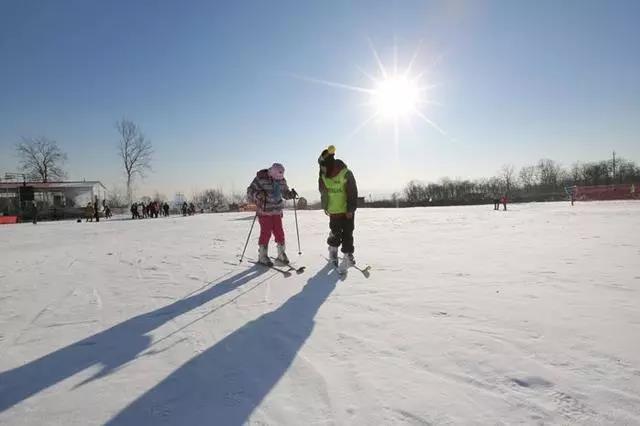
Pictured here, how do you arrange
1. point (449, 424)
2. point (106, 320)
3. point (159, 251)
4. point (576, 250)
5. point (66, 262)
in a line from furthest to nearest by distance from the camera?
point (159, 251), point (66, 262), point (576, 250), point (106, 320), point (449, 424)

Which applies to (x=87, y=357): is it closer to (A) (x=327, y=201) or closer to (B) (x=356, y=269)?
(B) (x=356, y=269)

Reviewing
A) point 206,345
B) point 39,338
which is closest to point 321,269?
point 206,345

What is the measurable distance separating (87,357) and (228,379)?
3.66 ft

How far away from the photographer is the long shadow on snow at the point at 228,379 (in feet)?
5.44

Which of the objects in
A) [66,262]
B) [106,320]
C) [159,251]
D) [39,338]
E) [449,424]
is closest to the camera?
[449,424]

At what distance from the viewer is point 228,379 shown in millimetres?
1978

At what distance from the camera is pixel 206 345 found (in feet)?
8.10

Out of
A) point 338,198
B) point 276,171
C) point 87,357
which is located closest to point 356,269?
point 338,198

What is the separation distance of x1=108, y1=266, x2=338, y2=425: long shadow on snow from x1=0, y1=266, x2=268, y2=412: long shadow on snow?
53 cm

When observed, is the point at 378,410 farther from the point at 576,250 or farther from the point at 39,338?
the point at 576,250

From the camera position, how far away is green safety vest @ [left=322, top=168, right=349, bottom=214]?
5.54 m

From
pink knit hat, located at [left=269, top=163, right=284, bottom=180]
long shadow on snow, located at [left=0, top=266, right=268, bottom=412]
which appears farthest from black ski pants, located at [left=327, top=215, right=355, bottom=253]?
long shadow on snow, located at [left=0, top=266, right=268, bottom=412]

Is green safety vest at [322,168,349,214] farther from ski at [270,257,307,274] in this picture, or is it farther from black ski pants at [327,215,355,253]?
ski at [270,257,307,274]

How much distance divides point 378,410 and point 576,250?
5808mm
